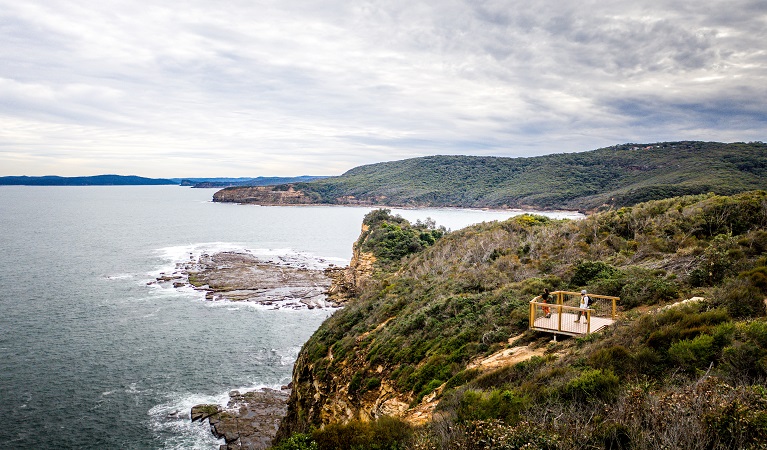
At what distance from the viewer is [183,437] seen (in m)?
23.5

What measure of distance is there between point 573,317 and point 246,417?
67.6ft

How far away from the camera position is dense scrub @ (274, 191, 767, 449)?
630 cm

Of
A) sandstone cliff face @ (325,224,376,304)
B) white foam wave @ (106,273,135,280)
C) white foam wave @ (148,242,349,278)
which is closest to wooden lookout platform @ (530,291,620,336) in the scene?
sandstone cliff face @ (325,224,376,304)

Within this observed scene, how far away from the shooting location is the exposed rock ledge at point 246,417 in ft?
77.6

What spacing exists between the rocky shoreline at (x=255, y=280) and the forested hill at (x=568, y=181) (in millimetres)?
50372

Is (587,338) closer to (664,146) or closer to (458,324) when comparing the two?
(458,324)

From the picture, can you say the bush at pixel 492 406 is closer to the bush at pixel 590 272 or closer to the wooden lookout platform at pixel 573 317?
the wooden lookout platform at pixel 573 317

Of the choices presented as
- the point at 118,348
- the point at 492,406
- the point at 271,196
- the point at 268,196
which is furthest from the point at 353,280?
the point at 268,196

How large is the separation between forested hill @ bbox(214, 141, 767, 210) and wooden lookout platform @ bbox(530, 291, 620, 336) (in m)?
55.1

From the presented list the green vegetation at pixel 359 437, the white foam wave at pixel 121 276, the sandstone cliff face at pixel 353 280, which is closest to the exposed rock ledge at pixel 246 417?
the green vegetation at pixel 359 437

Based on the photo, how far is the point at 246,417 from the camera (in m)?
25.7

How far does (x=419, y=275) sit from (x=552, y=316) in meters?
16.2

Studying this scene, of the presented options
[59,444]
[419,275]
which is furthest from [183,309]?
[419,275]

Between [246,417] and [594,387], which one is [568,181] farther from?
[594,387]
